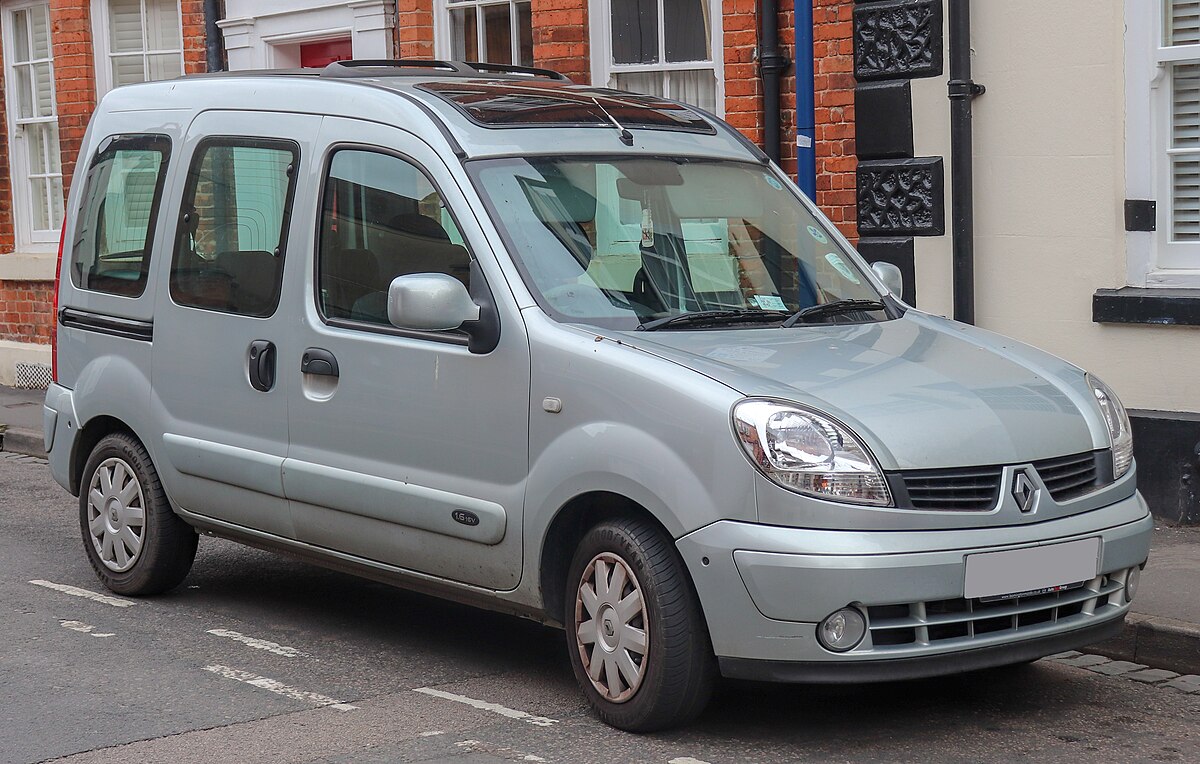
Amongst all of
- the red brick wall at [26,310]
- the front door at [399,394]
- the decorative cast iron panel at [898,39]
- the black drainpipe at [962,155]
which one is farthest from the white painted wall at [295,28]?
the front door at [399,394]

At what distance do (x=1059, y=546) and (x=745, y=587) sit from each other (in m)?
1.00

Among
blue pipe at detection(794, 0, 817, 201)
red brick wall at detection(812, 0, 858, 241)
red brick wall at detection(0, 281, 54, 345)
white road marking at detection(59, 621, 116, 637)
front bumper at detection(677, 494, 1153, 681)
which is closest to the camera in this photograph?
front bumper at detection(677, 494, 1153, 681)

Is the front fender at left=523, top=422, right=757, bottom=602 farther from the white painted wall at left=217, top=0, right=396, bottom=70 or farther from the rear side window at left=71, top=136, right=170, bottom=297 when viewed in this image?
the white painted wall at left=217, top=0, right=396, bottom=70

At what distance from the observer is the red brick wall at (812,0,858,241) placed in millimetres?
9625

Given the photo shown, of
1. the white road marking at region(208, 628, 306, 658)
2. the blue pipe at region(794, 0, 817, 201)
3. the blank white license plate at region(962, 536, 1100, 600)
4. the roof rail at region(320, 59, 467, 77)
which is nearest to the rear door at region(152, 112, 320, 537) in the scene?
the roof rail at region(320, 59, 467, 77)

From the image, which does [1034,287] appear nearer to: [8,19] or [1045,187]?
[1045,187]

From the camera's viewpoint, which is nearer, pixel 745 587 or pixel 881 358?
pixel 745 587

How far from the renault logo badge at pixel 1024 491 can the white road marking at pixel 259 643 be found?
2789 mm

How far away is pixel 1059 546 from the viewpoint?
4922 millimetres

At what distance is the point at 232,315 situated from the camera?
21.2 feet

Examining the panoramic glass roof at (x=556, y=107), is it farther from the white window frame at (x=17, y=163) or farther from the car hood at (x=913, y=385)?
the white window frame at (x=17, y=163)

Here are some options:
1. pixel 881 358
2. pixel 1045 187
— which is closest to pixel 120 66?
pixel 1045 187

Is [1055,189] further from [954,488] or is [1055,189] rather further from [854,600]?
[854,600]

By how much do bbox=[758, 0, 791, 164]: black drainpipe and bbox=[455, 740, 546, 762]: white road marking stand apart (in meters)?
A: 5.83
